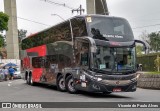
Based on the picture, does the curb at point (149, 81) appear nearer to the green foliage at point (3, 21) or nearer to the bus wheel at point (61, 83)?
the bus wheel at point (61, 83)

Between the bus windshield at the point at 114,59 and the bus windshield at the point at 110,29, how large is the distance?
0.58 m

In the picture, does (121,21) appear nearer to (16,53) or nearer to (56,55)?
(56,55)

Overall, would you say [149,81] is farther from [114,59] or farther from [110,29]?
[114,59]

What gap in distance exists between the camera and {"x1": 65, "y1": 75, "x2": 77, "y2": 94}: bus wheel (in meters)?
20.6

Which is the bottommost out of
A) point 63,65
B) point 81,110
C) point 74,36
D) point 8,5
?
point 81,110

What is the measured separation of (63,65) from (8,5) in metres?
37.2

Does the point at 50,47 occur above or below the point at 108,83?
above

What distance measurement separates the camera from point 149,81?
26375 millimetres

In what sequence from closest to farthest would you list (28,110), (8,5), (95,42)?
1. (28,110)
2. (95,42)
3. (8,5)

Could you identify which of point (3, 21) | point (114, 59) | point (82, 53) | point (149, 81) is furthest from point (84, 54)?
point (3, 21)

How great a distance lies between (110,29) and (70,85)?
383cm

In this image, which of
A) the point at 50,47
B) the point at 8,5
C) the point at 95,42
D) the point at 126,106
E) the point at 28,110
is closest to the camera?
the point at 28,110

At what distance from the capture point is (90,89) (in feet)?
60.4

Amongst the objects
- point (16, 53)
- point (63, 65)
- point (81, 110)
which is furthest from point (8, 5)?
point (81, 110)
